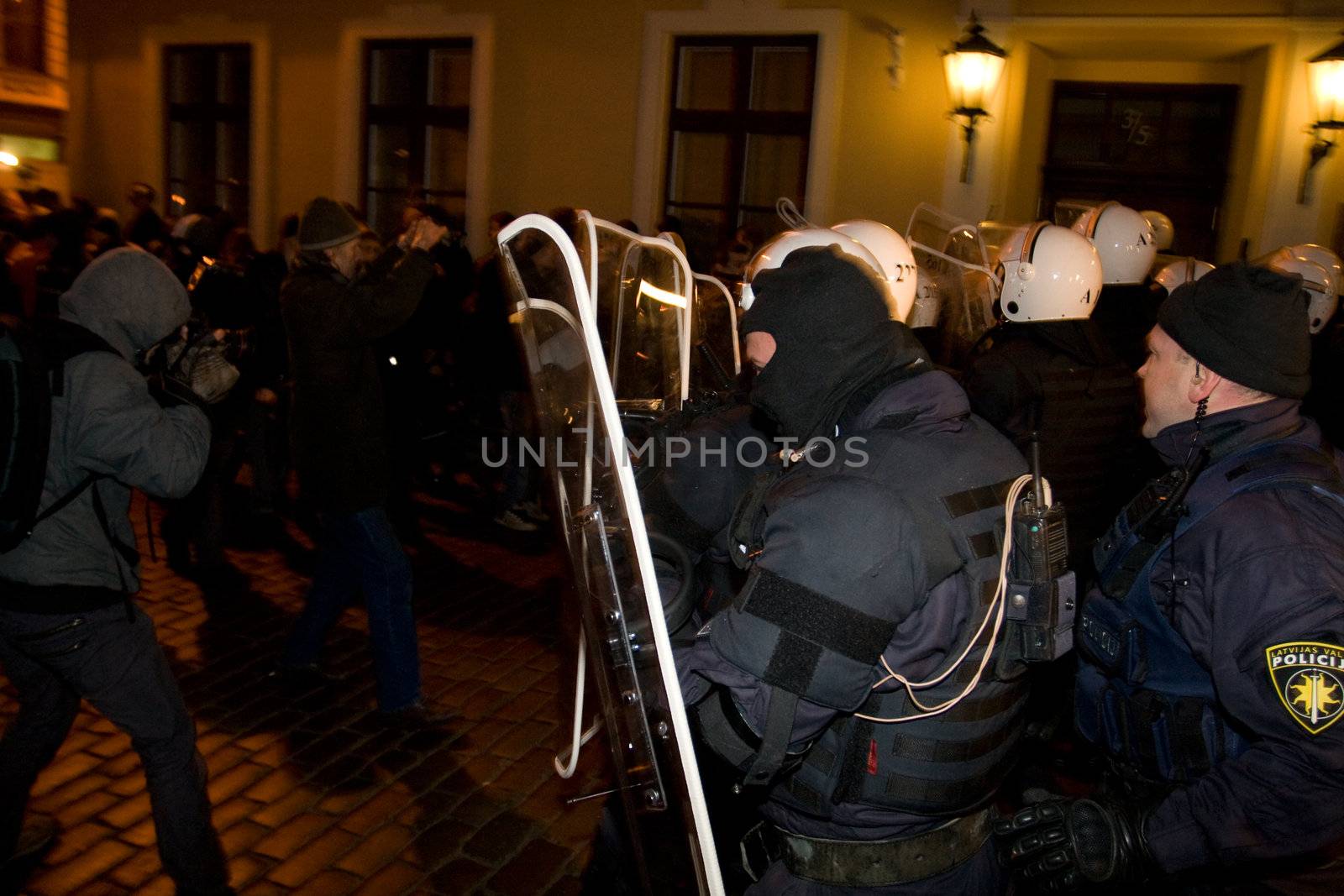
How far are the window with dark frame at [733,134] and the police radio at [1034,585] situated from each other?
6867mm

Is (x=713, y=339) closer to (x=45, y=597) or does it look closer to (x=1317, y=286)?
(x=45, y=597)

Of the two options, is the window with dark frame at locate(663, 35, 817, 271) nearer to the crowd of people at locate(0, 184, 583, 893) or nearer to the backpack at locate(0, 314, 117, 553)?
the crowd of people at locate(0, 184, 583, 893)

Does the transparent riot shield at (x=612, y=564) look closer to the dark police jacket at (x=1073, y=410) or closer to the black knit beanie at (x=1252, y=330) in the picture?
the black knit beanie at (x=1252, y=330)

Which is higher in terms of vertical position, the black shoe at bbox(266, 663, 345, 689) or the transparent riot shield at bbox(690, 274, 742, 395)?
the transparent riot shield at bbox(690, 274, 742, 395)

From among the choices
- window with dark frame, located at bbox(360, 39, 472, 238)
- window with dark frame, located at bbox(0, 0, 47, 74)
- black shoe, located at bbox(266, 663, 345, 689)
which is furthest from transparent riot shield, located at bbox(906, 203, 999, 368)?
window with dark frame, located at bbox(0, 0, 47, 74)

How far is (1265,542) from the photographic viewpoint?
1822 mm

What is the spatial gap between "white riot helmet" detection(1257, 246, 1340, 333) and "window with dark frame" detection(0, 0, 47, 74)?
545 inches

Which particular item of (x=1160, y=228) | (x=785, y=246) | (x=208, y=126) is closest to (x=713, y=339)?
(x=785, y=246)

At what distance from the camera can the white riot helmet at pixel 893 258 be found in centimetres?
366

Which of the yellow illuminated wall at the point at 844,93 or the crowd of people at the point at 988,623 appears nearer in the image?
the crowd of people at the point at 988,623

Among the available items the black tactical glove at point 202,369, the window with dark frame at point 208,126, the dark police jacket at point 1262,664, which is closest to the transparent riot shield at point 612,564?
the dark police jacket at point 1262,664

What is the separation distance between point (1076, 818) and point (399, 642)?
8.86 ft

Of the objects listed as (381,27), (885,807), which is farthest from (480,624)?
(381,27)

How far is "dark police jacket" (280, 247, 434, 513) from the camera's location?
12.5 ft
